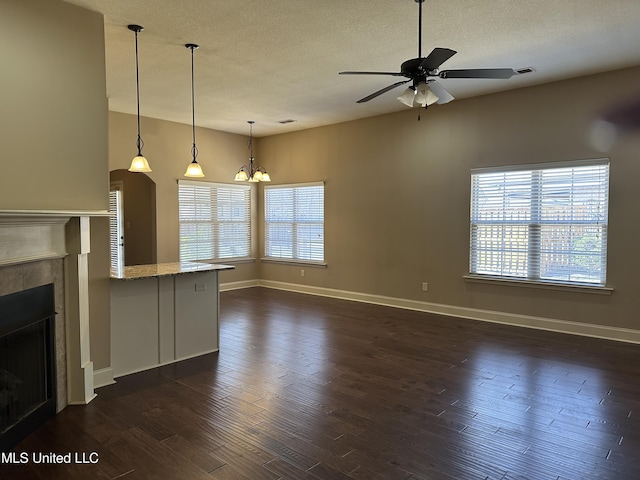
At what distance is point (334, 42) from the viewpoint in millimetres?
3996

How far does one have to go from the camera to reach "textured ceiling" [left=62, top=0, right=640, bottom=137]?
3363 mm

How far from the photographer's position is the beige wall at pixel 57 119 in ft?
9.65

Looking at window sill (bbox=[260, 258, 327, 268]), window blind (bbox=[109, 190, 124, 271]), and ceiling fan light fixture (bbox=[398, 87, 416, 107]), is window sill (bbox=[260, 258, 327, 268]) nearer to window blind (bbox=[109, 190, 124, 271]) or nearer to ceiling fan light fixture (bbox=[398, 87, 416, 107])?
A: window blind (bbox=[109, 190, 124, 271])

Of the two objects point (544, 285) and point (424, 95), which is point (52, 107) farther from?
point (544, 285)

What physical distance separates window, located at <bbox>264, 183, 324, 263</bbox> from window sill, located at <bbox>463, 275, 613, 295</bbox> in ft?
9.53

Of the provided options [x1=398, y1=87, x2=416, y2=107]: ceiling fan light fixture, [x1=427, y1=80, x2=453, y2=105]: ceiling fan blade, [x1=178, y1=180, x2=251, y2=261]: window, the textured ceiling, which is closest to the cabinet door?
the textured ceiling

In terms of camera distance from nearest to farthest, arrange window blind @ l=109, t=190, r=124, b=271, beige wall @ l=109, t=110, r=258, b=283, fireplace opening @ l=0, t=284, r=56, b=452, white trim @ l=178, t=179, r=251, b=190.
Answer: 1. fireplace opening @ l=0, t=284, r=56, b=452
2. beige wall @ l=109, t=110, r=258, b=283
3. white trim @ l=178, t=179, r=251, b=190
4. window blind @ l=109, t=190, r=124, b=271

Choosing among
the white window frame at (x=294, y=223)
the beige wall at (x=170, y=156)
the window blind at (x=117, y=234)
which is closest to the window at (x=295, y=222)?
the white window frame at (x=294, y=223)

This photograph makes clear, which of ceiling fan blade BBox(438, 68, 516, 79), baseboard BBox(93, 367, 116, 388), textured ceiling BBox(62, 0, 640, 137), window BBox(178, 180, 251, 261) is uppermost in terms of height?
textured ceiling BBox(62, 0, 640, 137)

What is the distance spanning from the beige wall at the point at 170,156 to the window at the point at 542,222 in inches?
178

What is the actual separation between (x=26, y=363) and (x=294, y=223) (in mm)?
5704

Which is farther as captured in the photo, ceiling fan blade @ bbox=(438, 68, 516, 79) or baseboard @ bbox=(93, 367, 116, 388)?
baseboard @ bbox=(93, 367, 116, 388)

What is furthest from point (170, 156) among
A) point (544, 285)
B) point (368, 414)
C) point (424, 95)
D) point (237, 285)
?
point (544, 285)

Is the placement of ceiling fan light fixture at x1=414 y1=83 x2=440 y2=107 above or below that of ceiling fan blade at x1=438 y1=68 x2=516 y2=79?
below
